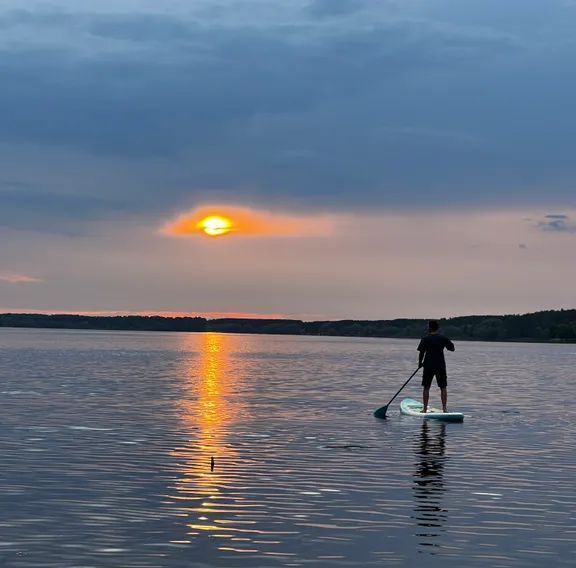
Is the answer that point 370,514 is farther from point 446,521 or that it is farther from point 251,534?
point 251,534

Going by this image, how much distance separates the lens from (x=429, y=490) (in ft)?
63.3

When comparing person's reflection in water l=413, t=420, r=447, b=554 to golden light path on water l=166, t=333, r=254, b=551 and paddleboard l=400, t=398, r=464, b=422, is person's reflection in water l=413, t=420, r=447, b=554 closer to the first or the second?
golden light path on water l=166, t=333, r=254, b=551

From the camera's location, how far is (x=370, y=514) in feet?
54.9

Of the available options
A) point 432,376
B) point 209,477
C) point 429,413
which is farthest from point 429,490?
point 429,413

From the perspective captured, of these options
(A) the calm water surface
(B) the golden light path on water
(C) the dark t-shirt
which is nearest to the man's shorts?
(C) the dark t-shirt

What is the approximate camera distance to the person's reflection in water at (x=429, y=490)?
1513cm

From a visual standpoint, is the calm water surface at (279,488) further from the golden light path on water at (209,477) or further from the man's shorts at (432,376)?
the man's shorts at (432,376)

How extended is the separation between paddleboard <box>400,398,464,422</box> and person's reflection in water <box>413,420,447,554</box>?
3431 mm

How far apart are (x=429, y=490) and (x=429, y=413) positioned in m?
15.2

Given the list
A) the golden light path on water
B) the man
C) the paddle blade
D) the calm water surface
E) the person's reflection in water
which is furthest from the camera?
the paddle blade

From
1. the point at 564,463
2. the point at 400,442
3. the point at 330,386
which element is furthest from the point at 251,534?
the point at 330,386

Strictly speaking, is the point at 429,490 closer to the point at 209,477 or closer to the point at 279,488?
the point at 279,488

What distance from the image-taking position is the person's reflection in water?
1513 cm

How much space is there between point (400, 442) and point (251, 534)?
13.3 meters
